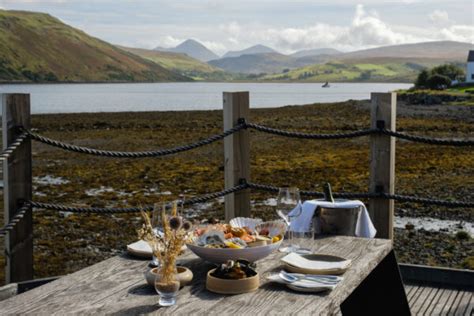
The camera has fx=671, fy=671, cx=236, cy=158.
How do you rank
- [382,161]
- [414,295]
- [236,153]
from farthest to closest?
[236,153] < [382,161] < [414,295]

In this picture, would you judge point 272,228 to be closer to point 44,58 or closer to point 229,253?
point 229,253

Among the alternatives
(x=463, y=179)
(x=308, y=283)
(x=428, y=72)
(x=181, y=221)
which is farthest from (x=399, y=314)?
(x=428, y=72)

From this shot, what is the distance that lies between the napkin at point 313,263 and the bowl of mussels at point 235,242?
0.10 m

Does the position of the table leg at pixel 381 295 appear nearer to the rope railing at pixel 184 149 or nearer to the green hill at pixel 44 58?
the rope railing at pixel 184 149

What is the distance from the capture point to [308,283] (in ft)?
9.16

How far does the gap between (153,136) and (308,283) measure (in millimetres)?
26520

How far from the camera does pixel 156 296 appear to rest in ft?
8.72

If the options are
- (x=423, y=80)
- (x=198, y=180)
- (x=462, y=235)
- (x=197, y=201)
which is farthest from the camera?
(x=423, y=80)

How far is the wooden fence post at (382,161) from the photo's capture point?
4.96 metres

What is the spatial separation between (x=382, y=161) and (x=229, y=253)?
2.44 meters

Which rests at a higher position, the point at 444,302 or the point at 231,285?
the point at 231,285

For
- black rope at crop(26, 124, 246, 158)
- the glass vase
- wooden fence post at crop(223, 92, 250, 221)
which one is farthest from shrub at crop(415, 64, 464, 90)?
the glass vase

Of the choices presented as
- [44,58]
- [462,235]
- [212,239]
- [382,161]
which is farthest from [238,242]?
A: [44,58]

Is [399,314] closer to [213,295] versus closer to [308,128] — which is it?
[213,295]
